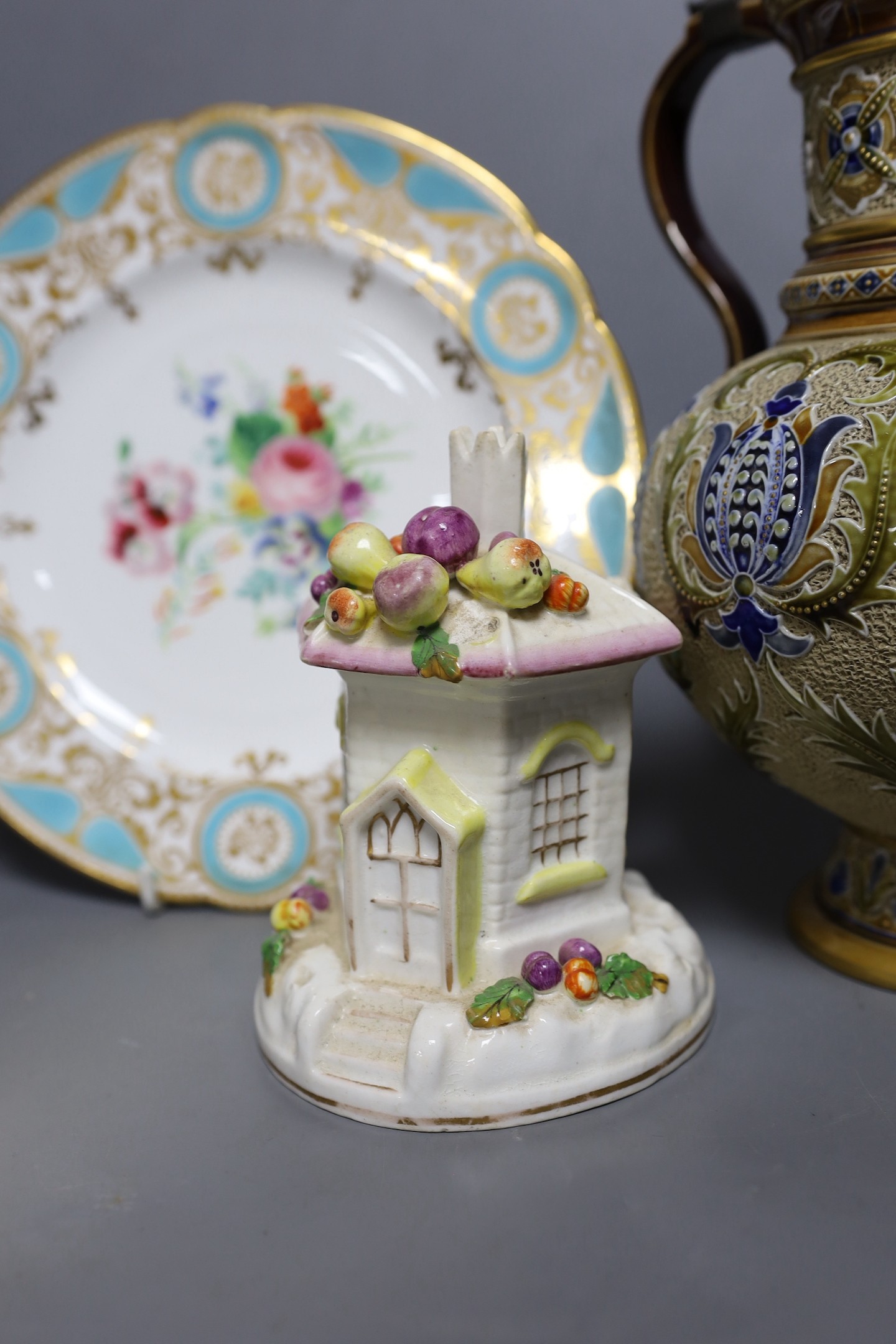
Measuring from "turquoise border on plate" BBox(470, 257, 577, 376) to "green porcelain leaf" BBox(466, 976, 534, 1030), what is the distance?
0.83 meters

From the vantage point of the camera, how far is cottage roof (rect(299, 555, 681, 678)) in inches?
42.1

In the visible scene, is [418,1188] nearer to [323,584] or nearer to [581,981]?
[581,981]

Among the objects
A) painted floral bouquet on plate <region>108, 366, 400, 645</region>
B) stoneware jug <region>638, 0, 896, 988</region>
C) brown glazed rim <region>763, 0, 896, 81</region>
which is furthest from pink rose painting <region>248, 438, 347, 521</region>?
brown glazed rim <region>763, 0, 896, 81</region>

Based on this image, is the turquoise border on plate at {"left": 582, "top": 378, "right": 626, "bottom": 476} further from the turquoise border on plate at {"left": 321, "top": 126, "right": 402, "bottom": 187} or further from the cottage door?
the cottage door

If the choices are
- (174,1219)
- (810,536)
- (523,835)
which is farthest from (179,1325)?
(810,536)

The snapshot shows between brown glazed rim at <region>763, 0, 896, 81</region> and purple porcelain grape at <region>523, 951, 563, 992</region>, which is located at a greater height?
brown glazed rim at <region>763, 0, 896, 81</region>

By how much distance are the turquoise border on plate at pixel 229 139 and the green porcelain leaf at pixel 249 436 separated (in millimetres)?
240

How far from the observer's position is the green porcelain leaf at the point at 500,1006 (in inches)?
44.0

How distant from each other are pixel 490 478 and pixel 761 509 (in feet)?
0.82

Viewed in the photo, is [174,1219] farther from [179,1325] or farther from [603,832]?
[603,832]

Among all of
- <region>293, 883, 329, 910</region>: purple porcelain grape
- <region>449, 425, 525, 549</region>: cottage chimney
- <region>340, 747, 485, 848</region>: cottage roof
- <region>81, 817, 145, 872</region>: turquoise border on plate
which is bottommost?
<region>81, 817, 145, 872</region>: turquoise border on plate

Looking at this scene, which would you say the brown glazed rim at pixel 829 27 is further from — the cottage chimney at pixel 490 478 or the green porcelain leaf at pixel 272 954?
the green porcelain leaf at pixel 272 954

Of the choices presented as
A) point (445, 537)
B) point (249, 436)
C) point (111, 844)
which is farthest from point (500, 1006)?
point (249, 436)

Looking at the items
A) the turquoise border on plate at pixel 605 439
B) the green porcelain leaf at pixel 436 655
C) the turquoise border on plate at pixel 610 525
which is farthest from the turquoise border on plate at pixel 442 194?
the green porcelain leaf at pixel 436 655
